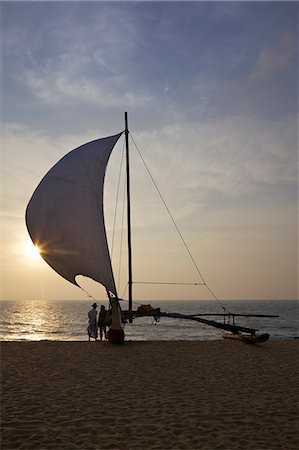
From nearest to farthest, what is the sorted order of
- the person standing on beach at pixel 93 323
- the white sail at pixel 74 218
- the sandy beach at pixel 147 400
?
the sandy beach at pixel 147 400 < the white sail at pixel 74 218 < the person standing on beach at pixel 93 323

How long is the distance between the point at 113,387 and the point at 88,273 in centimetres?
753

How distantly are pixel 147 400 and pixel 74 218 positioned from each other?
32.3 ft

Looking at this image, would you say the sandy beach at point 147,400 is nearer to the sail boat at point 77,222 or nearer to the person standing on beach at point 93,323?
the sail boat at point 77,222

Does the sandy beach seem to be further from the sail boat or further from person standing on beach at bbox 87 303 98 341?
person standing on beach at bbox 87 303 98 341

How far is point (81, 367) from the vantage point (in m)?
12.7

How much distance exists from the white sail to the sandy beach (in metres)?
3.53

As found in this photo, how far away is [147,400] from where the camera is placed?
347 inches

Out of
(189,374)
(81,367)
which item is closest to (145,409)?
(189,374)

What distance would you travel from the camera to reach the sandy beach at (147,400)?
6.49 m

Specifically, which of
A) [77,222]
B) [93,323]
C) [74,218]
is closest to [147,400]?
[77,222]

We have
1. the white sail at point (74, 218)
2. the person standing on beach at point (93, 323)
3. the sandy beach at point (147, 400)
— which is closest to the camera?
the sandy beach at point (147, 400)

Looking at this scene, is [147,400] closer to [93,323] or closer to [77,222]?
[77,222]

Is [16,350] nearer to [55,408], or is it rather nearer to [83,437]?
[55,408]

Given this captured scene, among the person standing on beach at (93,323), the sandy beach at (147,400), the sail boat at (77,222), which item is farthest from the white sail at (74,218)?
the sandy beach at (147,400)
